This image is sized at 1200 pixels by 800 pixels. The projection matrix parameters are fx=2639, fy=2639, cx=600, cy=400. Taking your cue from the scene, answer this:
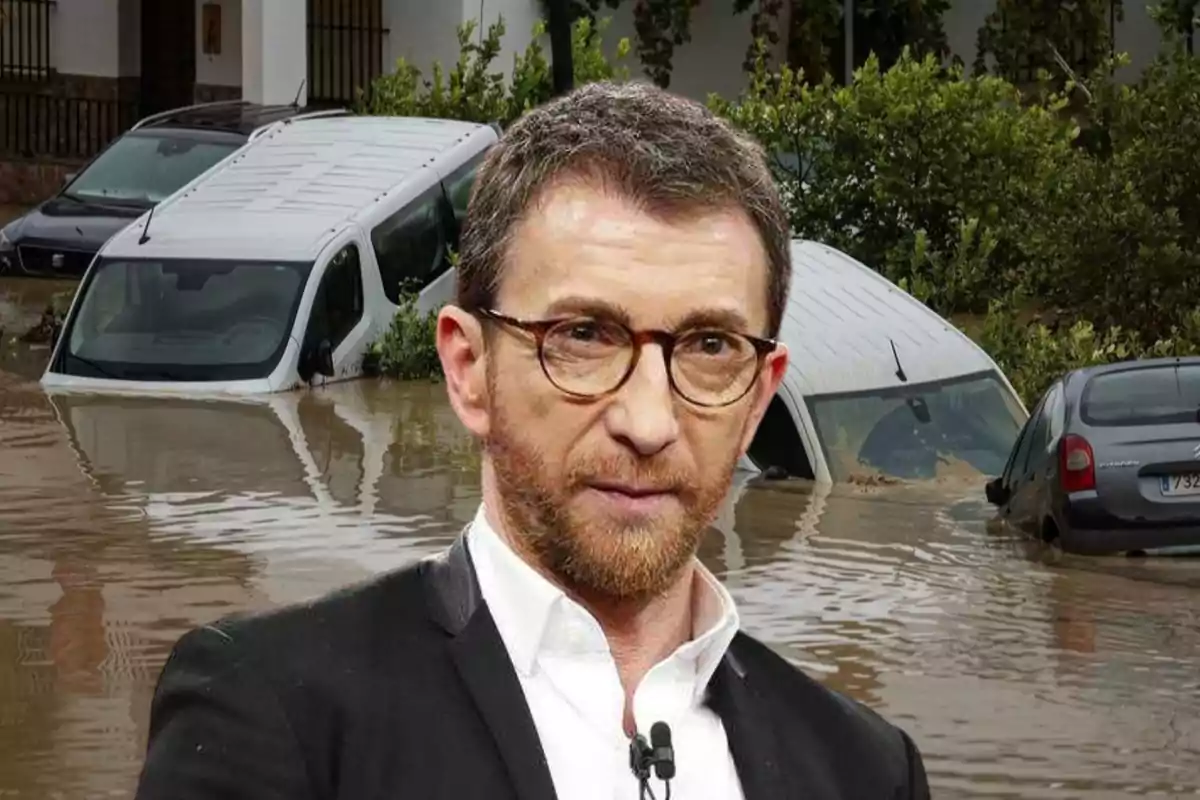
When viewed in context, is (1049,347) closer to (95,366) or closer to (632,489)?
(95,366)

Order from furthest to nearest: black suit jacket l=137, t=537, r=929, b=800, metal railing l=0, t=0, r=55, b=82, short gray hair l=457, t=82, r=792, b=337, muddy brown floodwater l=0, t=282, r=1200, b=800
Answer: metal railing l=0, t=0, r=55, b=82, muddy brown floodwater l=0, t=282, r=1200, b=800, short gray hair l=457, t=82, r=792, b=337, black suit jacket l=137, t=537, r=929, b=800

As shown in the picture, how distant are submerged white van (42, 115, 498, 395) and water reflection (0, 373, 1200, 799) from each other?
58 centimetres

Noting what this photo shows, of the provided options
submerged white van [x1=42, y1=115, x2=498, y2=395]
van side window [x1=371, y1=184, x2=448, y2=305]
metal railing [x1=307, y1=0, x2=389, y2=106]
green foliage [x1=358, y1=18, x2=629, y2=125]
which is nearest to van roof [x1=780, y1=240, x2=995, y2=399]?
submerged white van [x1=42, y1=115, x2=498, y2=395]

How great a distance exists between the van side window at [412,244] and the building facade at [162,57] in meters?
13.0

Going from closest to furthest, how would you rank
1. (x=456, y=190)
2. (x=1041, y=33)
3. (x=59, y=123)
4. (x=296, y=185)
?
(x=296, y=185)
(x=456, y=190)
(x=1041, y=33)
(x=59, y=123)

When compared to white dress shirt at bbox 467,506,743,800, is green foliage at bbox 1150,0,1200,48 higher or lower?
higher

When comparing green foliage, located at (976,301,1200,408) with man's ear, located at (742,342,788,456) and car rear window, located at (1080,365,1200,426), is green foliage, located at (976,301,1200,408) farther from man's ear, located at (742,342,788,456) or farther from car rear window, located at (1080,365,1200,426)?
man's ear, located at (742,342,788,456)

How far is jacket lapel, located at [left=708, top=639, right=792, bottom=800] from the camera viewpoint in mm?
2572

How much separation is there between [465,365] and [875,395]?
→ 38.2 feet

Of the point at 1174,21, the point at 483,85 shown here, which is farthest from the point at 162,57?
the point at 1174,21

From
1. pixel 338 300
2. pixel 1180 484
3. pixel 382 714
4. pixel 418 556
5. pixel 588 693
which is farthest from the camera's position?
pixel 338 300

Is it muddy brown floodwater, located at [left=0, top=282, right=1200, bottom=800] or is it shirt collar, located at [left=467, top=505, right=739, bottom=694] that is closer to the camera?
shirt collar, located at [left=467, top=505, right=739, bottom=694]

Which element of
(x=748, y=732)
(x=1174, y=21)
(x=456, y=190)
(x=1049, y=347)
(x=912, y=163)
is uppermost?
(x=1174, y=21)

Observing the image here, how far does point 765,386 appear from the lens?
2758 millimetres
